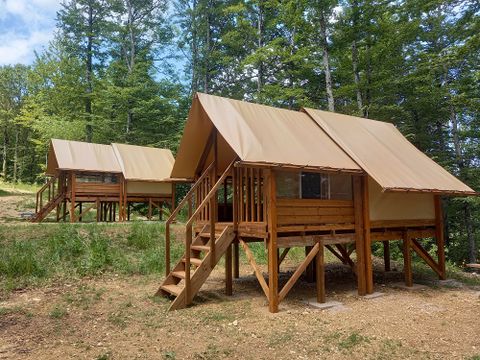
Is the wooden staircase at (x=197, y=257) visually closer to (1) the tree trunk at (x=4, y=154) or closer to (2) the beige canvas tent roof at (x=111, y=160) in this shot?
(2) the beige canvas tent roof at (x=111, y=160)

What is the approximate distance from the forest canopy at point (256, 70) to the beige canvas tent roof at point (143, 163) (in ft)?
11.8

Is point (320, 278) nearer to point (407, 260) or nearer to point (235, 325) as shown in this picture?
point (235, 325)

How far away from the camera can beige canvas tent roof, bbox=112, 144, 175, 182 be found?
21.0 m

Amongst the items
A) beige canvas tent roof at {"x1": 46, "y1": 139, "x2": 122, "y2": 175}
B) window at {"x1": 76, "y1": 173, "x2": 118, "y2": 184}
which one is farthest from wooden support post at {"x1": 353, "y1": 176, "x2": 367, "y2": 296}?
window at {"x1": 76, "y1": 173, "x2": 118, "y2": 184}

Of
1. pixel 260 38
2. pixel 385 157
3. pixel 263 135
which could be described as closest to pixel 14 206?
pixel 260 38

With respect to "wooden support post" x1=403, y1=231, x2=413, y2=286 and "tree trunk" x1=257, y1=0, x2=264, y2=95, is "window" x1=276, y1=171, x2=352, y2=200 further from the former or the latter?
"tree trunk" x1=257, y1=0, x2=264, y2=95

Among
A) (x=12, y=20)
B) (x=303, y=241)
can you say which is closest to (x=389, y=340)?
(x=303, y=241)

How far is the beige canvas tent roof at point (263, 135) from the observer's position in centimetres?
762

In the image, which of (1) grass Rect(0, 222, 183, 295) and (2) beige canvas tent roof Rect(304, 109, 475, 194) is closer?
(2) beige canvas tent roof Rect(304, 109, 475, 194)

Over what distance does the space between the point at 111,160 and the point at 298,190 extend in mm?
15274

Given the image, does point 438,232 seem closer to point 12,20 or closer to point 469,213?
point 469,213

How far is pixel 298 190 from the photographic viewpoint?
8.58 metres

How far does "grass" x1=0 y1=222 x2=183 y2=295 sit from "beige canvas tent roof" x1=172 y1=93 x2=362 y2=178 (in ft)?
13.8

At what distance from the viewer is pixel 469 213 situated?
16172 mm
